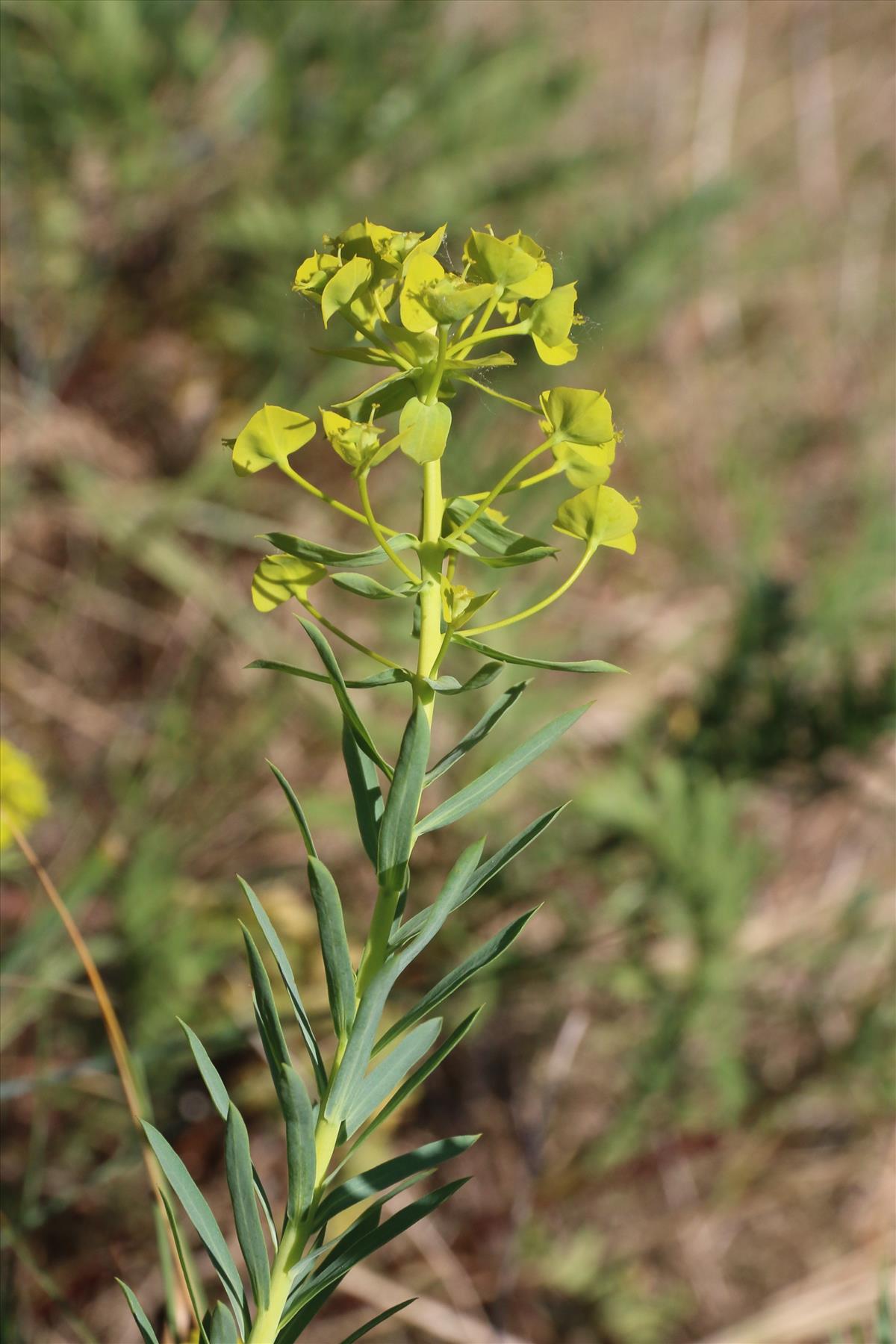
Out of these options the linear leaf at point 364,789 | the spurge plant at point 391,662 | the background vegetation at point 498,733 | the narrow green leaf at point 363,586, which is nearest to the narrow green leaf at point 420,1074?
the spurge plant at point 391,662

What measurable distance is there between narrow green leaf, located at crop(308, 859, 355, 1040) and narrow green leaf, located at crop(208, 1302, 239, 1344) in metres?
0.13

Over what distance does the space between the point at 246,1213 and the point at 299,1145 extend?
0.06m

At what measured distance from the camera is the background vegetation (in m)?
1.55

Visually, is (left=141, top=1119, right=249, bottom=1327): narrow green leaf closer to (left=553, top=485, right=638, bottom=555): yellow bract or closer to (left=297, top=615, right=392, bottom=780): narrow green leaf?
(left=297, top=615, right=392, bottom=780): narrow green leaf

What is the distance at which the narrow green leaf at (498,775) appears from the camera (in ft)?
1.84

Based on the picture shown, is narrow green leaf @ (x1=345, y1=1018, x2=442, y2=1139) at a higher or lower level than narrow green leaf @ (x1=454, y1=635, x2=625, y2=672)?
lower

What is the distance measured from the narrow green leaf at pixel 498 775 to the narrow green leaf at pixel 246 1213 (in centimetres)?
17

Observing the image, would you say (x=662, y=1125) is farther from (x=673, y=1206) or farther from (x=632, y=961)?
(x=632, y=961)

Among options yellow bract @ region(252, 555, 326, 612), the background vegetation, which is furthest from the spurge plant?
the background vegetation

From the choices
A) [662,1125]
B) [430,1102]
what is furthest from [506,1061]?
[662,1125]

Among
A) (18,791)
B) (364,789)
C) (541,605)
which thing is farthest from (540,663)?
(18,791)

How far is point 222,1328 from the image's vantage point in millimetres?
519

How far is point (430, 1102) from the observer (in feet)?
5.89

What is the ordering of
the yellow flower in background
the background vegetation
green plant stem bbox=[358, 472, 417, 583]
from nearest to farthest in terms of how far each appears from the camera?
green plant stem bbox=[358, 472, 417, 583]
the yellow flower in background
the background vegetation
